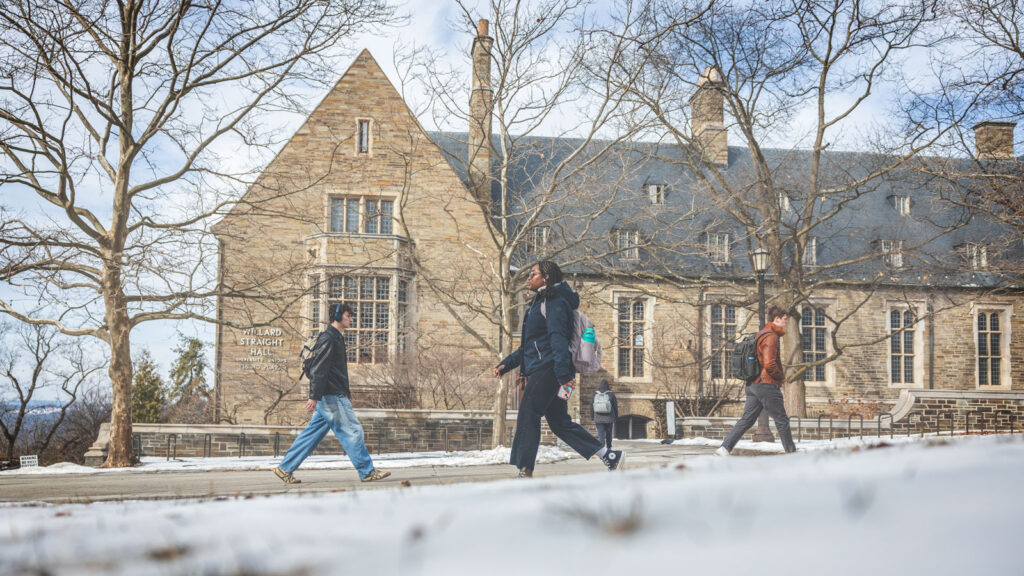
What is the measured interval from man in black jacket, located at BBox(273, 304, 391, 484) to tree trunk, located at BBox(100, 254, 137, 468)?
6118 mm

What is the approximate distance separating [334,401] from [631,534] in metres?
6.15

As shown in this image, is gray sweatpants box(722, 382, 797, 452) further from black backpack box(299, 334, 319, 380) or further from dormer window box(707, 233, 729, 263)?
dormer window box(707, 233, 729, 263)

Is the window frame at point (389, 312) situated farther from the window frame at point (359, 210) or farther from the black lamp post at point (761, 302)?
the black lamp post at point (761, 302)

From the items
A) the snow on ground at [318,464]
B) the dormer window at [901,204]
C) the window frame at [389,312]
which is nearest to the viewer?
the snow on ground at [318,464]

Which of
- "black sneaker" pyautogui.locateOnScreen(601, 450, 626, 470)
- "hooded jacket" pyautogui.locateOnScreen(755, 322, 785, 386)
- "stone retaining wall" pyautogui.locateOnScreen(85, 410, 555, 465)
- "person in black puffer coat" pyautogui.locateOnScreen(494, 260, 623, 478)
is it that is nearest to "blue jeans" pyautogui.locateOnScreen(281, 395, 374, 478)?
"person in black puffer coat" pyautogui.locateOnScreen(494, 260, 623, 478)

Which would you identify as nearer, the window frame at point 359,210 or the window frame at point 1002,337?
the window frame at point 359,210

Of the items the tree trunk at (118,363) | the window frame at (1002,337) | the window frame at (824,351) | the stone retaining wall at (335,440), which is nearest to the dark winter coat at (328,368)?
the tree trunk at (118,363)

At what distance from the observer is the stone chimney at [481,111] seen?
14242 millimetres

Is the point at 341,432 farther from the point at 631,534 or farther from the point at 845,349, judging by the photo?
the point at 845,349

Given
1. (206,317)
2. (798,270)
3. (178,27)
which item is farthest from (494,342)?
(178,27)

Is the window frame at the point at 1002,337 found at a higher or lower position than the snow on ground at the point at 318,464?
higher

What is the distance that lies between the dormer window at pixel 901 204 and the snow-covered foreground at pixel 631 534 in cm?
3061

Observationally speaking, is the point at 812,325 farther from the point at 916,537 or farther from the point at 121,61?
the point at 916,537

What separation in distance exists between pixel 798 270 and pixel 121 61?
13970 millimetres
